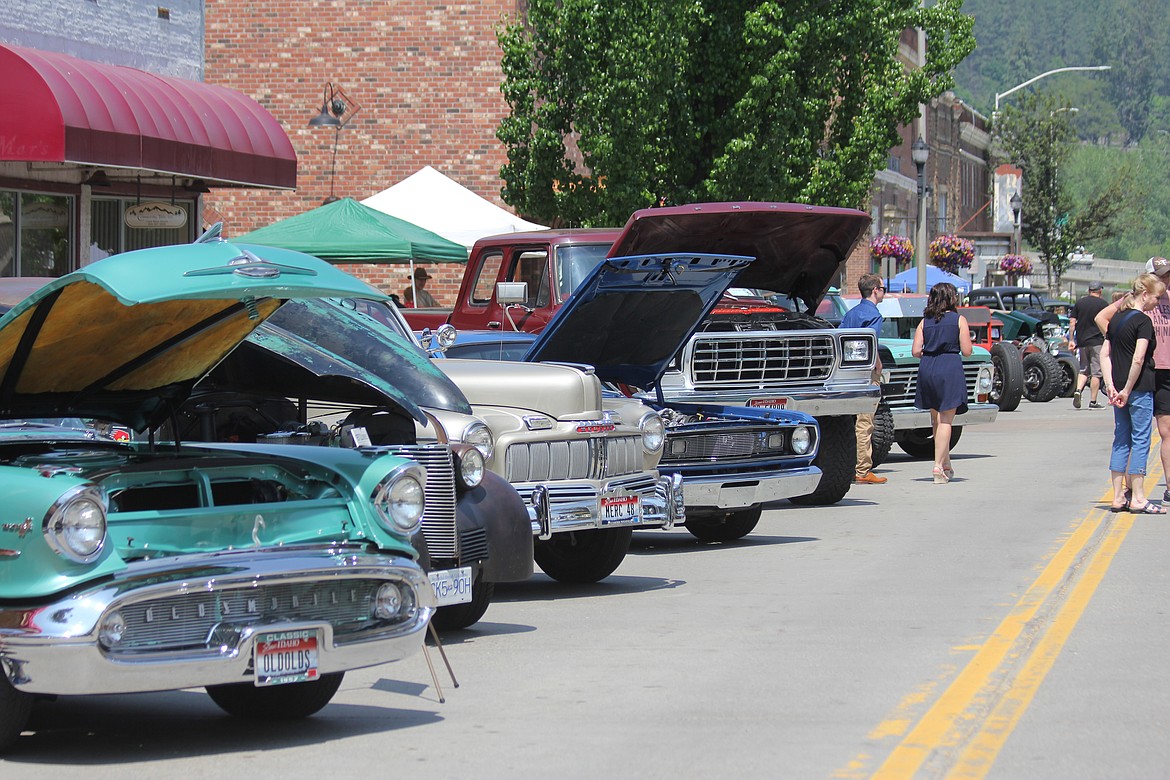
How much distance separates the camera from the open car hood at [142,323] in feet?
19.2

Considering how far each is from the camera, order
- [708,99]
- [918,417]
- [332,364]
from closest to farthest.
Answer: [332,364] < [918,417] < [708,99]

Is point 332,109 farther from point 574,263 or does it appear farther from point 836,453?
point 836,453

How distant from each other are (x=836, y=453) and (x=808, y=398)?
0.84m

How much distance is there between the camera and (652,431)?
1042 centimetres

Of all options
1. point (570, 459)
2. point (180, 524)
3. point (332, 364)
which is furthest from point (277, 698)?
point (570, 459)

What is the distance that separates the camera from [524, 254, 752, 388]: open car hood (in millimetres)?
11156

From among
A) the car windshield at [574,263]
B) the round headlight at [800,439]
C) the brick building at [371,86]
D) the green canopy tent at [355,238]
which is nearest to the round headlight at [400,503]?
the round headlight at [800,439]

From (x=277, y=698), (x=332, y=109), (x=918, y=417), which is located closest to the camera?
(x=277, y=698)

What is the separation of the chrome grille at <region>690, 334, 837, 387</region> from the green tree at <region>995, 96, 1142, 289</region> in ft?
196

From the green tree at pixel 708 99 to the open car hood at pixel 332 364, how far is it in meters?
16.0

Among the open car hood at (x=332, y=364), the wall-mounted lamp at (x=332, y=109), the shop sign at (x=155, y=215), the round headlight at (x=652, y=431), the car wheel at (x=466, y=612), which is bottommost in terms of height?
the car wheel at (x=466, y=612)

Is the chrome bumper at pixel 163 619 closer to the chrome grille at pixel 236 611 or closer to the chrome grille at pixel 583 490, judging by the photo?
the chrome grille at pixel 236 611

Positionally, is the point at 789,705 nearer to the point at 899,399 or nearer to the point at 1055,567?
the point at 1055,567

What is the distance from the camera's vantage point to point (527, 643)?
846 cm
